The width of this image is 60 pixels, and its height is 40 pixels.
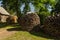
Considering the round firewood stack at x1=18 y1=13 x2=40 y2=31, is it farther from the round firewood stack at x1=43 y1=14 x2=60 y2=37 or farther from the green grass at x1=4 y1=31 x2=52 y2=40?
the green grass at x1=4 y1=31 x2=52 y2=40

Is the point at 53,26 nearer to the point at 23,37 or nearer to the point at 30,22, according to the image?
the point at 30,22

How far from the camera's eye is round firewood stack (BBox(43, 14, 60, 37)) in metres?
20.4

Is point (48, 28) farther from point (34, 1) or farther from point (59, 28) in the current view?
point (34, 1)

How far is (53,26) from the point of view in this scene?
20.9 metres

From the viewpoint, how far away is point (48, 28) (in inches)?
841

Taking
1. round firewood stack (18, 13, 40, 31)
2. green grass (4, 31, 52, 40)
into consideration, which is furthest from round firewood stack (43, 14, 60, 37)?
green grass (4, 31, 52, 40)

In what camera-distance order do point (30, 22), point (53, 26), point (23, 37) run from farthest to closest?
1. point (30, 22)
2. point (53, 26)
3. point (23, 37)

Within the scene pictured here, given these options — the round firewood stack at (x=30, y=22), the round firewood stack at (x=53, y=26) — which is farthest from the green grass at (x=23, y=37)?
the round firewood stack at (x=30, y=22)

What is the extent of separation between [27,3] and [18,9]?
2.57 m

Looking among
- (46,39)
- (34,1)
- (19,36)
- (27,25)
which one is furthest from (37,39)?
(34,1)

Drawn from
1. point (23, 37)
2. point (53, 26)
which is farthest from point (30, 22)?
point (23, 37)

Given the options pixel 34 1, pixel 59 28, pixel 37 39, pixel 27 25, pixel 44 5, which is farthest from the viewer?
pixel 44 5

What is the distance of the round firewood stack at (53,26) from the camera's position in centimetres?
2043

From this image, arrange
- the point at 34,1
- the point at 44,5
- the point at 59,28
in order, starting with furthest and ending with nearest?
the point at 44,5
the point at 34,1
the point at 59,28
